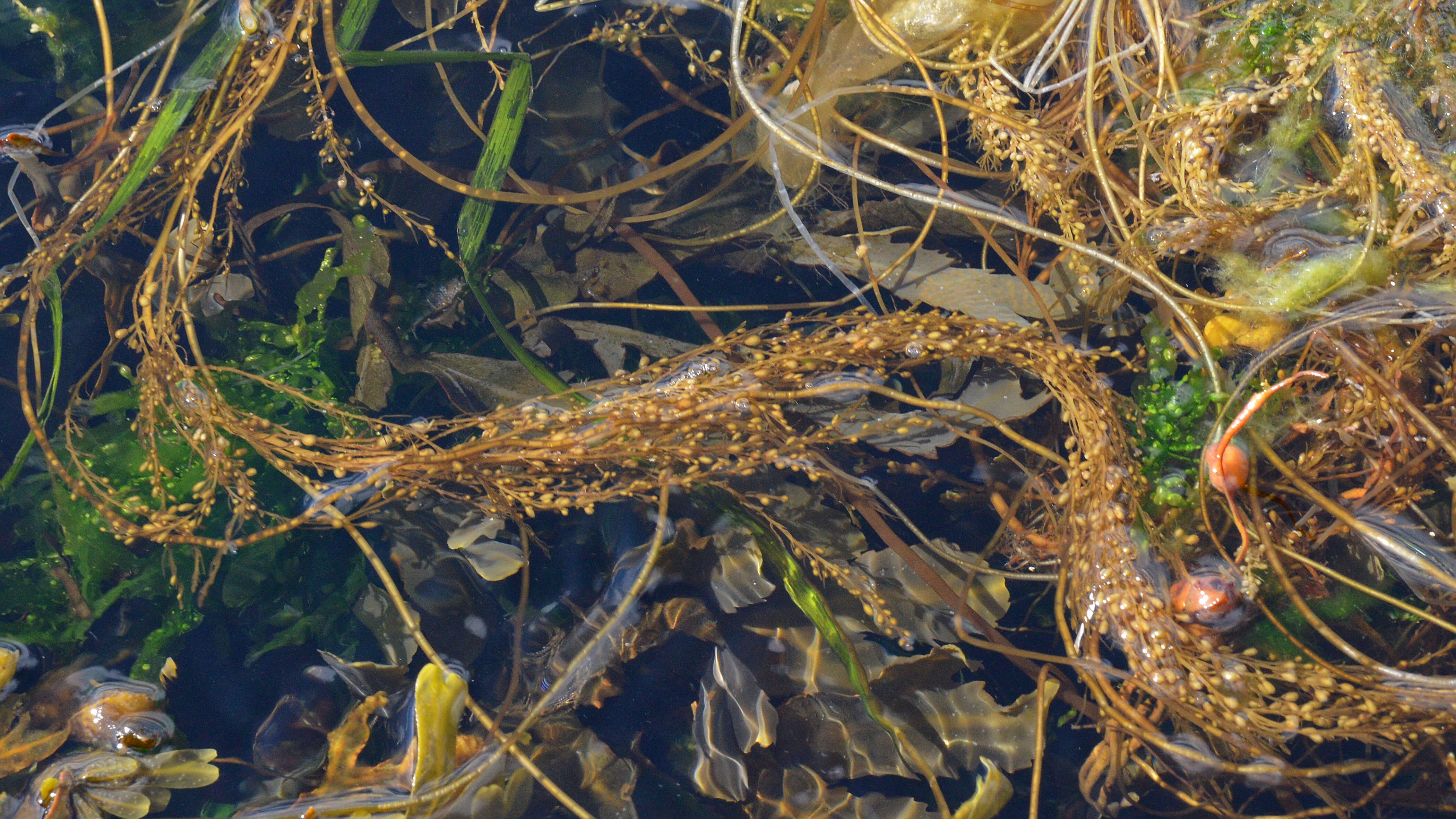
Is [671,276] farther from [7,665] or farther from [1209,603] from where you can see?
[7,665]

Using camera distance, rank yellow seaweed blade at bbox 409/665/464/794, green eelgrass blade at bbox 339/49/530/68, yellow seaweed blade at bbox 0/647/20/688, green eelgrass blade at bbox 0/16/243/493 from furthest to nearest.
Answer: green eelgrass blade at bbox 339/49/530/68 → green eelgrass blade at bbox 0/16/243/493 → yellow seaweed blade at bbox 0/647/20/688 → yellow seaweed blade at bbox 409/665/464/794

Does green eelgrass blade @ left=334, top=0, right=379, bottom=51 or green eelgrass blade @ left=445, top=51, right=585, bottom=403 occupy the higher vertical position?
green eelgrass blade @ left=334, top=0, right=379, bottom=51

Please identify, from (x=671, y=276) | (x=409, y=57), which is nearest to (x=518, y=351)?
(x=671, y=276)

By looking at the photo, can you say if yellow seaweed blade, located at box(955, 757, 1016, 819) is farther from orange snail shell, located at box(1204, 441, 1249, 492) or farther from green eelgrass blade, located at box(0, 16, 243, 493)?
green eelgrass blade, located at box(0, 16, 243, 493)

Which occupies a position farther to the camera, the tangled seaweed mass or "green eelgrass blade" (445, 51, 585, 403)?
"green eelgrass blade" (445, 51, 585, 403)

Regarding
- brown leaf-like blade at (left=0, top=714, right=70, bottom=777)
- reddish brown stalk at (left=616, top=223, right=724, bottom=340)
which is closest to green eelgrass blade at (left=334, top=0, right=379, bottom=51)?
reddish brown stalk at (left=616, top=223, right=724, bottom=340)

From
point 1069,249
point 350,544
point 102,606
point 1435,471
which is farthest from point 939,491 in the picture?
point 102,606

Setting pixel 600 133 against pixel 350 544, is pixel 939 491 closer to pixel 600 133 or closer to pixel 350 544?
pixel 600 133
